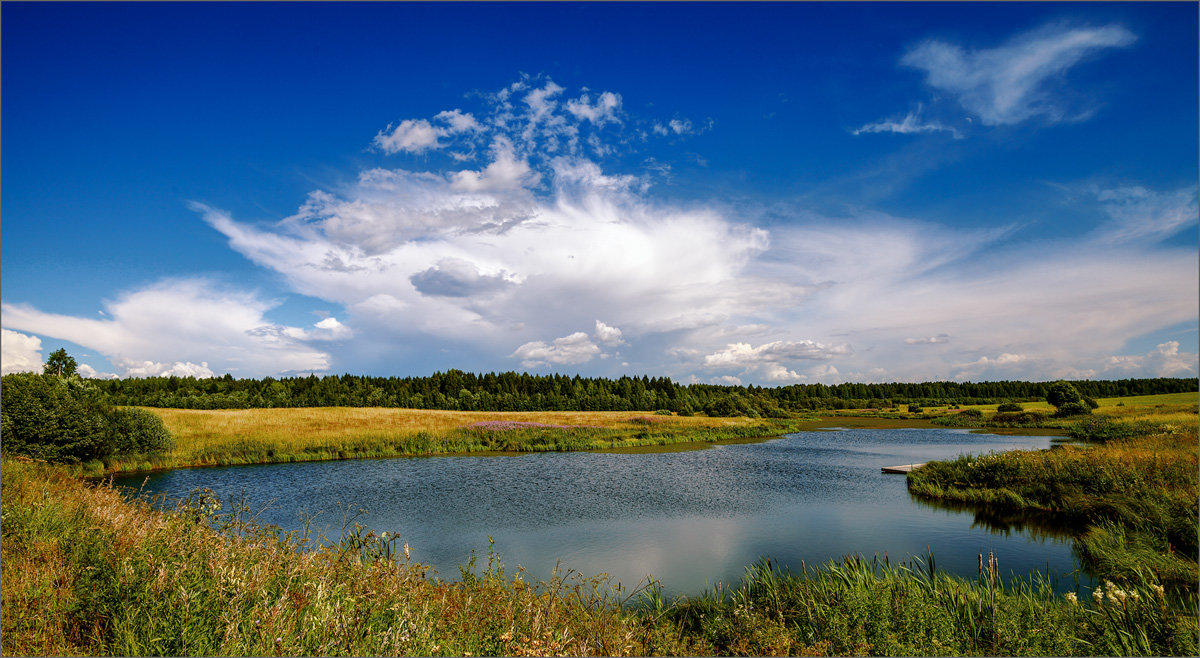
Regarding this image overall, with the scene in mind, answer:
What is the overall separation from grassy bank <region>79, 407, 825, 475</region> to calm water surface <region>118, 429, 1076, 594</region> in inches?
92.2

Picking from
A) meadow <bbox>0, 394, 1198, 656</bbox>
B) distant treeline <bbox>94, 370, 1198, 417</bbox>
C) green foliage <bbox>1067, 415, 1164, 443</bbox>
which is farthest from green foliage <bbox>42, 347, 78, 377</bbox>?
green foliage <bbox>1067, 415, 1164, 443</bbox>

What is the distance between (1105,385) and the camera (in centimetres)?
11375

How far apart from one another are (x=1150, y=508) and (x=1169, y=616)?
9.11 metres

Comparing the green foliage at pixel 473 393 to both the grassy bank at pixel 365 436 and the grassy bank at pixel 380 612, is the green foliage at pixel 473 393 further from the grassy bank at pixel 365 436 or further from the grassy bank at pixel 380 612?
the grassy bank at pixel 380 612

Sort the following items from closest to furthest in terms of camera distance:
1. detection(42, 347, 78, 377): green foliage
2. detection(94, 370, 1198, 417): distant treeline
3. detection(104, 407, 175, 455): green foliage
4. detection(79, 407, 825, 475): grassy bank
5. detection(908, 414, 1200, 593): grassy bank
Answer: detection(908, 414, 1200, 593): grassy bank
detection(104, 407, 175, 455): green foliage
detection(79, 407, 825, 475): grassy bank
detection(42, 347, 78, 377): green foliage
detection(94, 370, 1198, 417): distant treeline

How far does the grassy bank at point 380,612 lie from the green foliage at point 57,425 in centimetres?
1930

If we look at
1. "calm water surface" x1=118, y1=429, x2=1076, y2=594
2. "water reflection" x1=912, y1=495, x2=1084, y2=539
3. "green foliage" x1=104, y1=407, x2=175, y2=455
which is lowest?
"water reflection" x1=912, y1=495, x2=1084, y2=539

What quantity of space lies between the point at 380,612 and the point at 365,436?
1312 inches

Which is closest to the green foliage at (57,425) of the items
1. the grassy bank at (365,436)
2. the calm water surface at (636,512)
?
the grassy bank at (365,436)

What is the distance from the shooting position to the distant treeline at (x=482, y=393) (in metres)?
77.3

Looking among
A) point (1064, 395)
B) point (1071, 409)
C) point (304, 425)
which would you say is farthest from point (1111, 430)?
point (304, 425)

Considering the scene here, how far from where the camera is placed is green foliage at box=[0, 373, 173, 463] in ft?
72.9

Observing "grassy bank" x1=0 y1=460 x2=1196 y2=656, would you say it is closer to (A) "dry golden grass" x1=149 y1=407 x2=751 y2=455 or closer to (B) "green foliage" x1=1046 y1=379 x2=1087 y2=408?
(A) "dry golden grass" x1=149 y1=407 x2=751 y2=455

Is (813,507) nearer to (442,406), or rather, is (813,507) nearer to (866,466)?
(866,466)
